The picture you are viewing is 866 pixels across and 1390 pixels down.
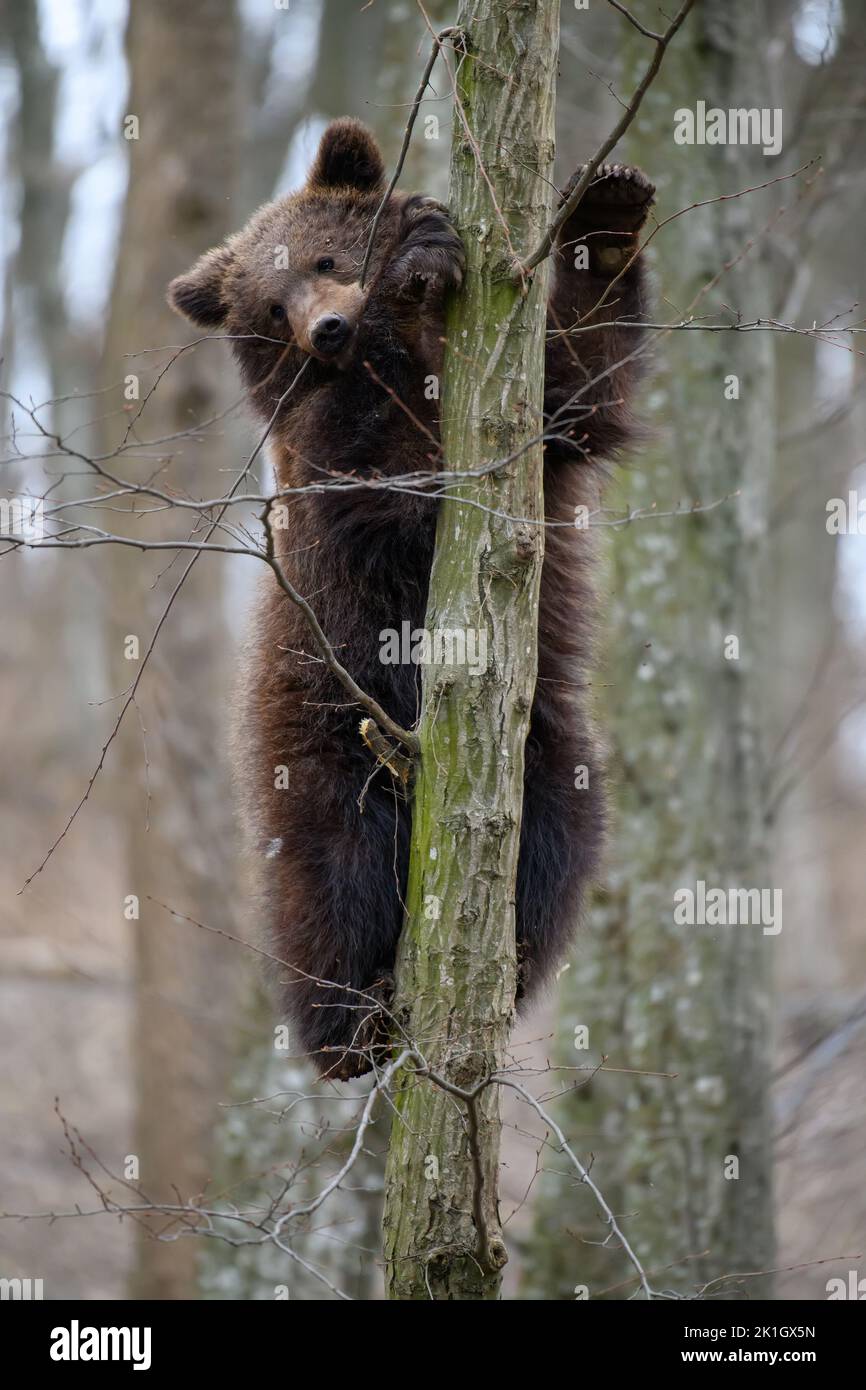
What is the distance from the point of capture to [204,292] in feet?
20.5

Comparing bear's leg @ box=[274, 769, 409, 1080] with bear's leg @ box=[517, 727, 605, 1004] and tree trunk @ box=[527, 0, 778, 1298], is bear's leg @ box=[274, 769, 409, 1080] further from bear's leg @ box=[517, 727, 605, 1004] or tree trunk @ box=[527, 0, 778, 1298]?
tree trunk @ box=[527, 0, 778, 1298]

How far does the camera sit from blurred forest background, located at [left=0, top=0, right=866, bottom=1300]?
7.07 metres

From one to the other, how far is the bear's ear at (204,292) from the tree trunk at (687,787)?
96.0 inches

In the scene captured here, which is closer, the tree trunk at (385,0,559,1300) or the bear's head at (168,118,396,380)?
the tree trunk at (385,0,559,1300)

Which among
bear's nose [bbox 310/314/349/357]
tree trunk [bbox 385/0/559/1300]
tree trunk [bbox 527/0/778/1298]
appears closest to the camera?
tree trunk [bbox 385/0/559/1300]

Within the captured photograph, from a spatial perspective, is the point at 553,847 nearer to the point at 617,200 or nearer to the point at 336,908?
the point at 336,908

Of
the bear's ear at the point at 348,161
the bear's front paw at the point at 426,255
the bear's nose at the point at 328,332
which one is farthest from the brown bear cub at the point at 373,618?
the bear's ear at the point at 348,161

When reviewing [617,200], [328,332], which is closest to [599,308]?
[617,200]

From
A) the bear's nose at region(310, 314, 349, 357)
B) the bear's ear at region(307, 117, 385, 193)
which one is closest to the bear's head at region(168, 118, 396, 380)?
the bear's ear at region(307, 117, 385, 193)

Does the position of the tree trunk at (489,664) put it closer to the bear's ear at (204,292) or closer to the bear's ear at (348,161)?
the bear's ear at (348,161)

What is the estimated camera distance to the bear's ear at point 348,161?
239 inches

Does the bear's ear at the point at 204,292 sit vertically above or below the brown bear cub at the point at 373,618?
above

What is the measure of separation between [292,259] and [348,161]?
616mm

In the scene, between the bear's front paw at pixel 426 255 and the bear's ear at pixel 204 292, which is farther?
the bear's ear at pixel 204 292
